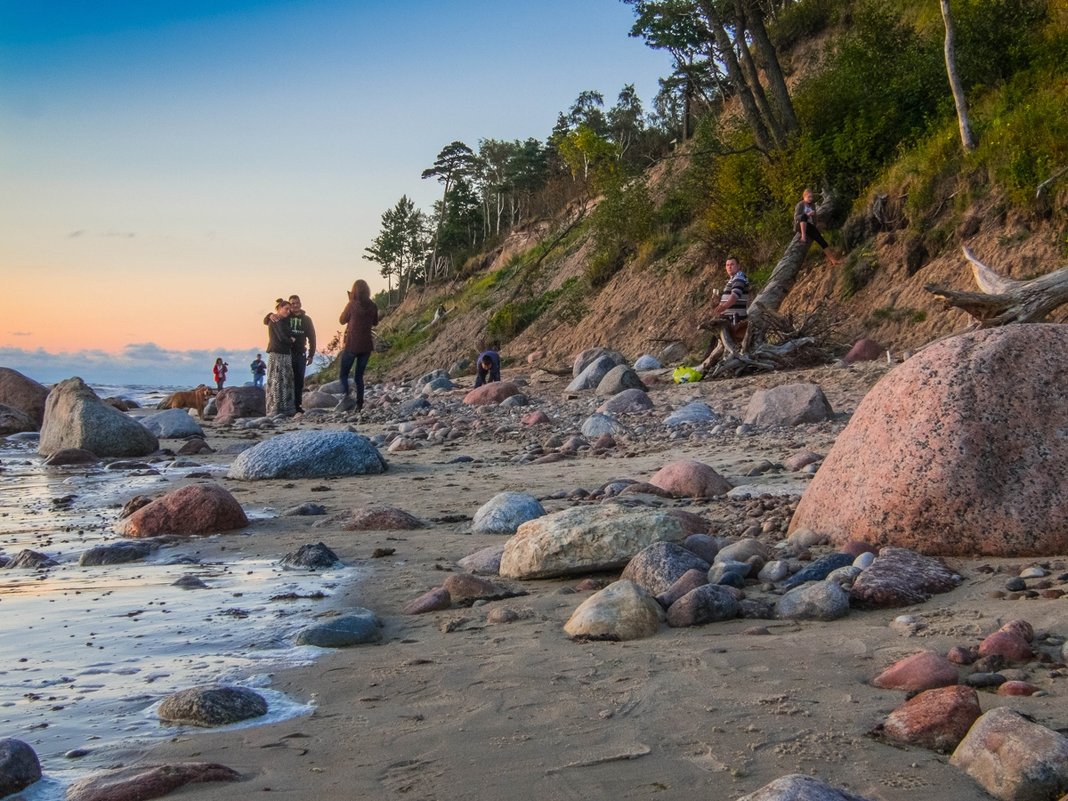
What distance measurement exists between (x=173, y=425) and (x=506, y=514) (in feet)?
32.2

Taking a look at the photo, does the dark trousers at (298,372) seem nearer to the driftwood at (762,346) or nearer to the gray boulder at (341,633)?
the driftwood at (762,346)

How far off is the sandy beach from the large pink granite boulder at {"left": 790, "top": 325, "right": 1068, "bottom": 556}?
0.18m

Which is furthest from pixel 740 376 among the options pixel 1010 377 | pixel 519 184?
pixel 519 184

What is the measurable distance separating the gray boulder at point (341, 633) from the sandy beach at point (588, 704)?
8 centimetres

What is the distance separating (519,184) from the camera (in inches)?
2648

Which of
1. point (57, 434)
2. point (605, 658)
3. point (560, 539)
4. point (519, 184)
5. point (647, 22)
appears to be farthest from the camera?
point (519, 184)

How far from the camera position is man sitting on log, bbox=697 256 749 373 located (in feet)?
51.4

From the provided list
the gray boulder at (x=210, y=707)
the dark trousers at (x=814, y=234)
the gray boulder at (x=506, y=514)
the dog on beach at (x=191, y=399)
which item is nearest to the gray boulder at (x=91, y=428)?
the gray boulder at (x=506, y=514)

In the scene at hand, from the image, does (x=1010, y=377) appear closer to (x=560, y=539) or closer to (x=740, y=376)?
(x=560, y=539)

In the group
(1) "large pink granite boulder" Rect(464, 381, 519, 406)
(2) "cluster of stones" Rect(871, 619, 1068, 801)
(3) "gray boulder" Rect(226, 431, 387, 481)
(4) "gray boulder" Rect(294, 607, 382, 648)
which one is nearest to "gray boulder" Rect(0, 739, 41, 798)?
(4) "gray boulder" Rect(294, 607, 382, 648)

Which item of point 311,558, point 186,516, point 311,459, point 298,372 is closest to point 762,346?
point 298,372

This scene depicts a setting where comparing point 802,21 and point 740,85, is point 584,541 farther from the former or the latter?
point 802,21

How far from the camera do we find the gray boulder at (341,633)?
3828 mm

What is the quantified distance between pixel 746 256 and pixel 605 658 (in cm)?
1940
